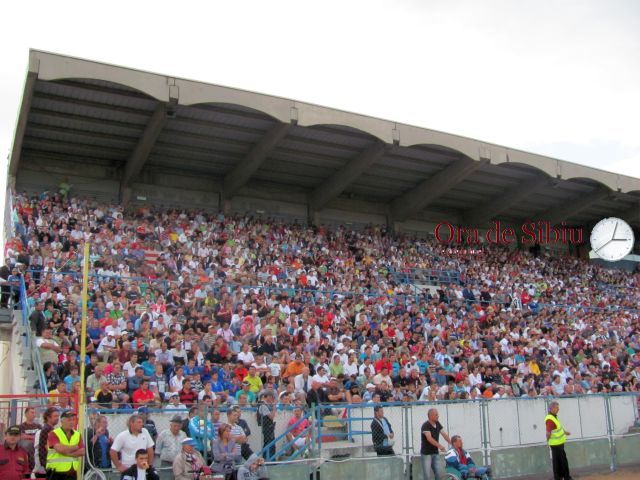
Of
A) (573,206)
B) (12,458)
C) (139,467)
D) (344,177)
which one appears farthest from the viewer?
(573,206)

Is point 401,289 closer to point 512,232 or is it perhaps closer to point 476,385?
point 476,385

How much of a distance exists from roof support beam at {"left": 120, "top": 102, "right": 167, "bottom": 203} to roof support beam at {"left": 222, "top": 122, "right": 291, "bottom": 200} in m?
3.55

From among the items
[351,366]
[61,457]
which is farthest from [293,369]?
[61,457]

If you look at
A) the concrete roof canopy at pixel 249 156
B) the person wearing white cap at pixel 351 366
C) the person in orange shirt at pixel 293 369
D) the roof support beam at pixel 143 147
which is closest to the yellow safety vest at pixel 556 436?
the person wearing white cap at pixel 351 366

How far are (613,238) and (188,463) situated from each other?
32.0 metres

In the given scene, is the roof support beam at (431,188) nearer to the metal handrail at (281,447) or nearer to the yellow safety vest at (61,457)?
the metal handrail at (281,447)

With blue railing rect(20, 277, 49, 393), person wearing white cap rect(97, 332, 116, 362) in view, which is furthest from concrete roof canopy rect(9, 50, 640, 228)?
person wearing white cap rect(97, 332, 116, 362)

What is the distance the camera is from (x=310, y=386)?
14570 mm

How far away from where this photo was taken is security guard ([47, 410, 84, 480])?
8.66 meters

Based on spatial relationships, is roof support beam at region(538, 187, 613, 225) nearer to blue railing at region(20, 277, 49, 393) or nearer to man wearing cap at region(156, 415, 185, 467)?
blue railing at region(20, 277, 49, 393)

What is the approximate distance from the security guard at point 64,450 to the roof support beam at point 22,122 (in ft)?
43.6

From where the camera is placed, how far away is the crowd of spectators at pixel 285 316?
14445 mm

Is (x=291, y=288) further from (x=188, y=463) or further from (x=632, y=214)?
(x=632, y=214)

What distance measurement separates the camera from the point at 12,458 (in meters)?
8.58
